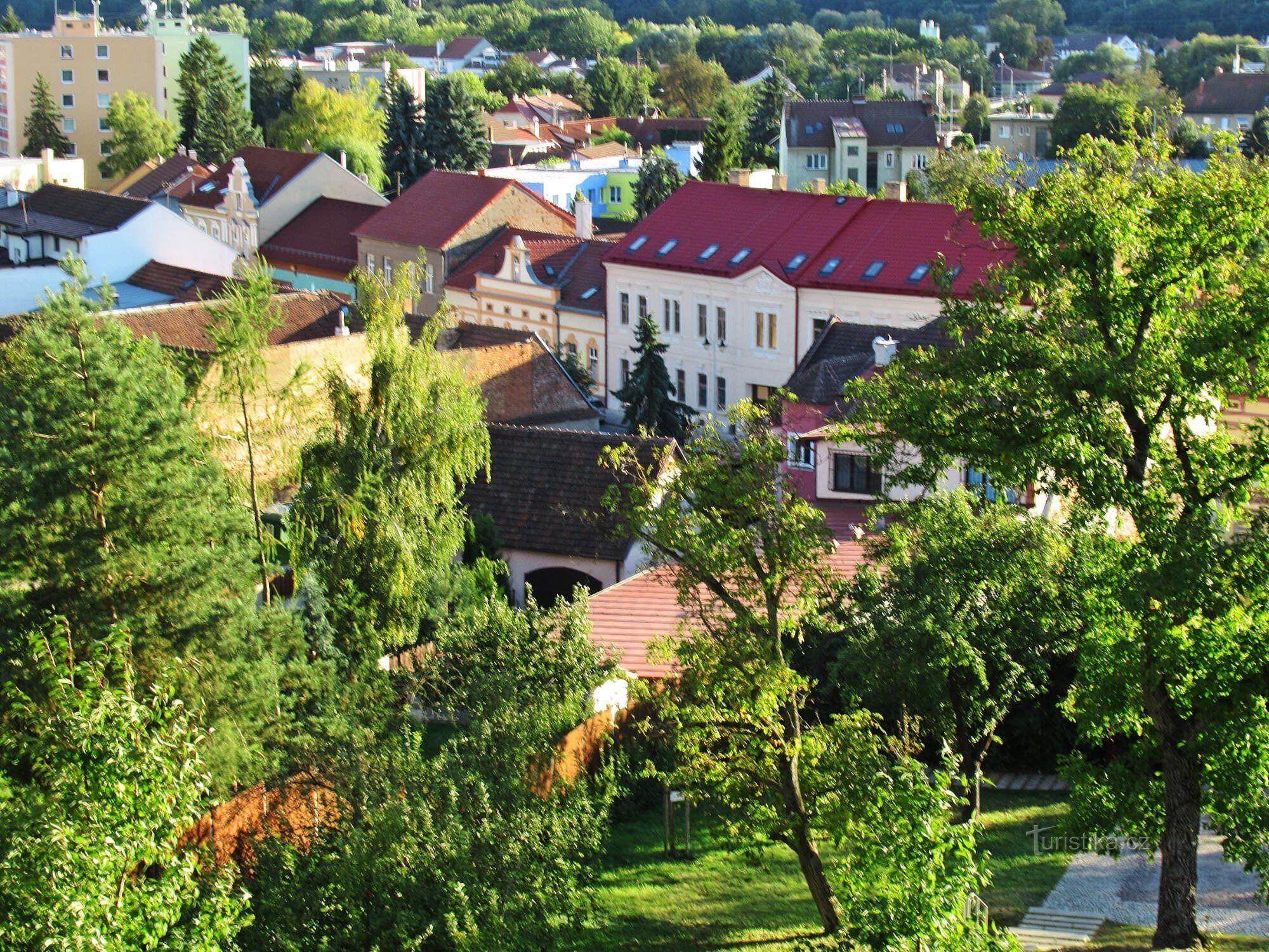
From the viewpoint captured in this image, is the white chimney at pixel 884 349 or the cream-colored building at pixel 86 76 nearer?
the white chimney at pixel 884 349

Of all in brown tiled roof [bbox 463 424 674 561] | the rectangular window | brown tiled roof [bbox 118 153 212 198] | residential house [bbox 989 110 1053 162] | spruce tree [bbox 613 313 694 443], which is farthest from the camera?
residential house [bbox 989 110 1053 162]

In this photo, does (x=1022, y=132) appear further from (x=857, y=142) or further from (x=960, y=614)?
(x=960, y=614)

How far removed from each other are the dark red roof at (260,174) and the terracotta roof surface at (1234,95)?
7448cm

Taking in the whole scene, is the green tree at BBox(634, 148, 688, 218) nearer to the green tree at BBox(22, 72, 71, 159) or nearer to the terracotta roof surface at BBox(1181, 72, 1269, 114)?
the green tree at BBox(22, 72, 71, 159)

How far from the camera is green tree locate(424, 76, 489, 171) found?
276 feet

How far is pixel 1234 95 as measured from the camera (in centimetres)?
11888

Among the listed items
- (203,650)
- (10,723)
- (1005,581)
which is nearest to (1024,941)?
(1005,581)

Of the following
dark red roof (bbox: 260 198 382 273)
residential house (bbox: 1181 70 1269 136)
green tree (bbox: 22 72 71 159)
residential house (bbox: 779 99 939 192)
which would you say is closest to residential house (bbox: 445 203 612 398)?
dark red roof (bbox: 260 198 382 273)

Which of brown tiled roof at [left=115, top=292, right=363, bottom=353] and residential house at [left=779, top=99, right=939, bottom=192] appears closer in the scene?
brown tiled roof at [left=115, top=292, right=363, bottom=353]

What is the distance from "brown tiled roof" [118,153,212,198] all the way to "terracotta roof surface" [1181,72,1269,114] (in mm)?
74108

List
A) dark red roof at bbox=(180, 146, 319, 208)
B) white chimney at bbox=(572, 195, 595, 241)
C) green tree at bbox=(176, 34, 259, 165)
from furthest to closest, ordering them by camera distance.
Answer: green tree at bbox=(176, 34, 259, 165), dark red roof at bbox=(180, 146, 319, 208), white chimney at bbox=(572, 195, 595, 241)

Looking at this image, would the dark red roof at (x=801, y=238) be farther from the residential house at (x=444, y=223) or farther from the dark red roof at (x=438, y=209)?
the dark red roof at (x=438, y=209)

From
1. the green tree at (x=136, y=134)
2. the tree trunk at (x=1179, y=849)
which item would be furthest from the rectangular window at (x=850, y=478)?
the green tree at (x=136, y=134)

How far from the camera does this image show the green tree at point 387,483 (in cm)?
2172
